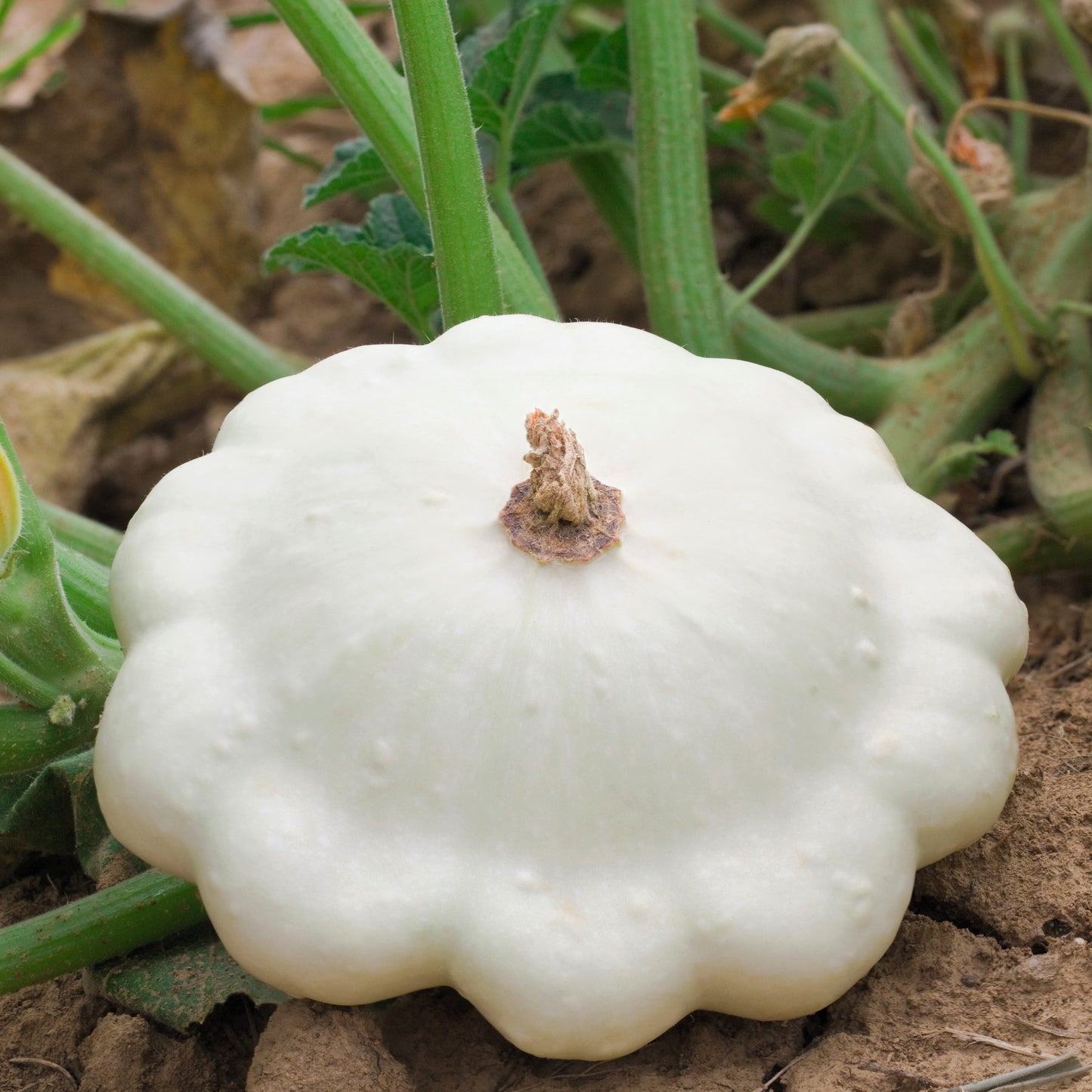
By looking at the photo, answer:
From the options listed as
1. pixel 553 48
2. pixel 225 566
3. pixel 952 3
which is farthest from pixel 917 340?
pixel 225 566

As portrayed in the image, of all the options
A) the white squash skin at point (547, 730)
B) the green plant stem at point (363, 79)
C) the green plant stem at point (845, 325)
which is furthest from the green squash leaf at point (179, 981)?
the green plant stem at point (845, 325)

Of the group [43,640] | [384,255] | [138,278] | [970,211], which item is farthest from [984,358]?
[43,640]

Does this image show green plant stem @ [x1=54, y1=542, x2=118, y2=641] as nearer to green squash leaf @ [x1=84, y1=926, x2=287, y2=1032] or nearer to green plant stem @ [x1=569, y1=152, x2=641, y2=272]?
green squash leaf @ [x1=84, y1=926, x2=287, y2=1032]

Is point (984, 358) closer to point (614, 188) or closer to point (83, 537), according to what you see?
point (614, 188)

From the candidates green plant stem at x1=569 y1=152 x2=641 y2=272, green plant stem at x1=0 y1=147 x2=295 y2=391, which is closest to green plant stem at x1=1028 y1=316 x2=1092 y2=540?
green plant stem at x1=569 y1=152 x2=641 y2=272

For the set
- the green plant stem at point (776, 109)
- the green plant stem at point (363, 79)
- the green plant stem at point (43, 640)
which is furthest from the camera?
the green plant stem at point (776, 109)

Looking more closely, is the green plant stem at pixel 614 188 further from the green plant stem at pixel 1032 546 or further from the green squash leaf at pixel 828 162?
the green plant stem at pixel 1032 546
